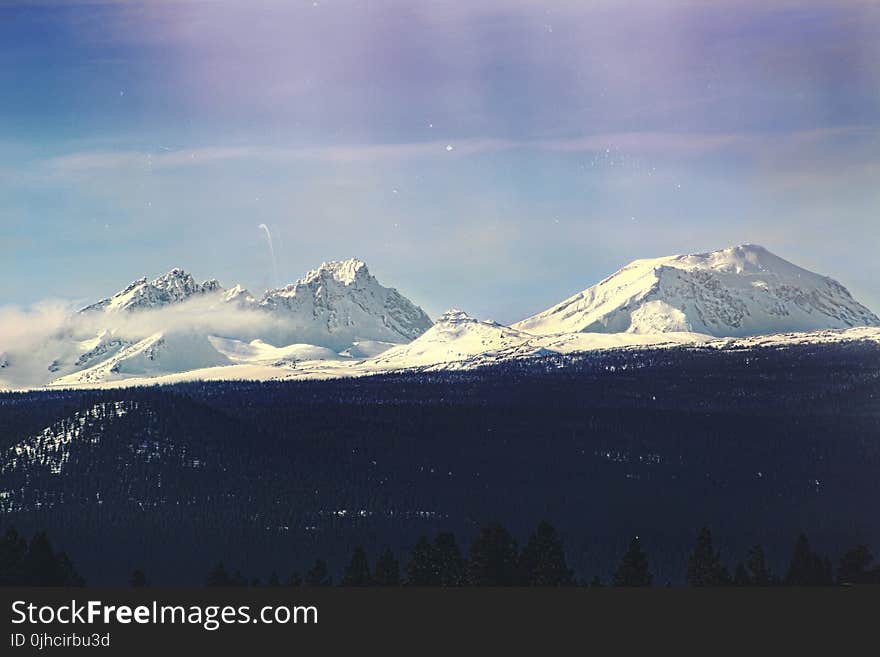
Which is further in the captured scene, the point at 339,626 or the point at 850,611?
the point at 850,611

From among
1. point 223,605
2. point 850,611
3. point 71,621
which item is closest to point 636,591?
point 850,611

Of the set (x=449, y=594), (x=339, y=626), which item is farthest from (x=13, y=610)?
(x=449, y=594)

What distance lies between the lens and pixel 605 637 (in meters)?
142

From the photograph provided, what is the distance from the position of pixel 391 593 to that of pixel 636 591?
70.8 feet

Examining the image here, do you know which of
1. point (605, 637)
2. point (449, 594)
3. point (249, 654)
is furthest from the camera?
point (449, 594)

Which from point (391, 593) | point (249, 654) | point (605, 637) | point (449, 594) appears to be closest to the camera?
point (249, 654)

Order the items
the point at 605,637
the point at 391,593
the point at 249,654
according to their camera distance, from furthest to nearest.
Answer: the point at 391,593 → the point at 605,637 → the point at 249,654

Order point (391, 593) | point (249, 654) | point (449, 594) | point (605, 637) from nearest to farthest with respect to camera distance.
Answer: point (249, 654), point (605, 637), point (391, 593), point (449, 594)

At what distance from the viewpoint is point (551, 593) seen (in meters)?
157

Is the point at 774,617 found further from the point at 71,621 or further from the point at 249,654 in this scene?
the point at 71,621

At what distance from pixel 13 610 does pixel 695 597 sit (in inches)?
2569

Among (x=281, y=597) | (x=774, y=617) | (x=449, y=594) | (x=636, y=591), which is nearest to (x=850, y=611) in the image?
(x=774, y=617)

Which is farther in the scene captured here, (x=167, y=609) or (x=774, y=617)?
(x=774, y=617)

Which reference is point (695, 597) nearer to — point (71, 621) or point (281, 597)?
point (281, 597)
